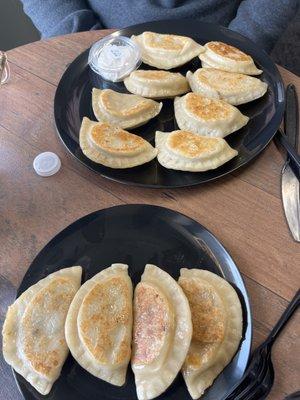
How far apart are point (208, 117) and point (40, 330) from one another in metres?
0.57

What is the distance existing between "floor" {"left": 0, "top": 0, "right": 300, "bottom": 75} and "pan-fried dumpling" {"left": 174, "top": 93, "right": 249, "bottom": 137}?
1.23m

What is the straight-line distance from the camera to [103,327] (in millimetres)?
712

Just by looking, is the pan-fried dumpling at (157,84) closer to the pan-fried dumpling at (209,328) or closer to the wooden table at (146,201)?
the wooden table at (146,201)

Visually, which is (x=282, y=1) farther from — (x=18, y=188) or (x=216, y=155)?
(x=18, y=188)

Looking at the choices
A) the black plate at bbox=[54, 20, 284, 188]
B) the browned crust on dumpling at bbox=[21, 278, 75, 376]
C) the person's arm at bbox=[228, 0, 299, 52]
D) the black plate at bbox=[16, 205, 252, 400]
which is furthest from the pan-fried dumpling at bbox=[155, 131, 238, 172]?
the person's arm at bbox=[228, 0, 299, 52]

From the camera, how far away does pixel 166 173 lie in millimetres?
930

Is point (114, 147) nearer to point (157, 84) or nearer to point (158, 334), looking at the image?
point (157, 84)

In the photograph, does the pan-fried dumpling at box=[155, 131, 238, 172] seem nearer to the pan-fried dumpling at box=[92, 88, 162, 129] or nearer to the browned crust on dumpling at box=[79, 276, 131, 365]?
the pan-fried dumpling at box=[92, 88, 162, 129]

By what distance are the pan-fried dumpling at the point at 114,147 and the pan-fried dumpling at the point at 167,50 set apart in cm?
26

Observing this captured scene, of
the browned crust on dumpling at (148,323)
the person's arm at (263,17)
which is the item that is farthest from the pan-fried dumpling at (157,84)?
the browned crust on dumpling at (148,323)

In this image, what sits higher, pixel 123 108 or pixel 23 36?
pixel 123 108

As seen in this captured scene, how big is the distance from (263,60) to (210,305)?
679mm

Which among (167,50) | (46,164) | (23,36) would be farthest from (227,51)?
(23,36)

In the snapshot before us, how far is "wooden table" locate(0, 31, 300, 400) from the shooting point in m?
0.76
